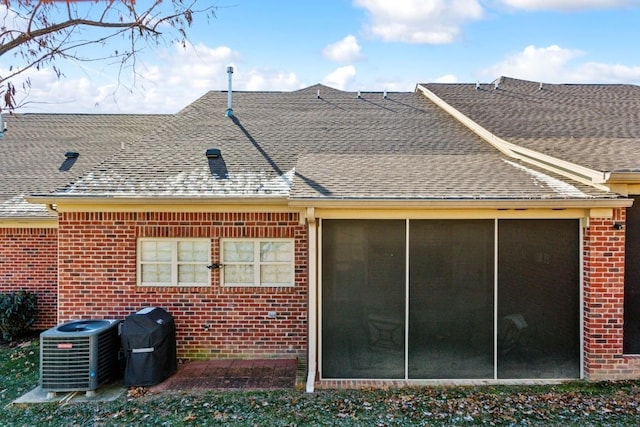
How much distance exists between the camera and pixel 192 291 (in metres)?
7.58

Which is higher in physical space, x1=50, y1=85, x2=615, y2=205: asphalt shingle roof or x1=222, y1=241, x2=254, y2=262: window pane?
x1=50, y1=85, x2=615, y2=205: asphalt shingle roof

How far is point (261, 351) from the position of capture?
7613mm

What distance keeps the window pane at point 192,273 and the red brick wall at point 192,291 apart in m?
0.15

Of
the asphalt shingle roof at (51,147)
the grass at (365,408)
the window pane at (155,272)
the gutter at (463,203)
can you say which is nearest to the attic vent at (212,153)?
the window pane at (155,272)

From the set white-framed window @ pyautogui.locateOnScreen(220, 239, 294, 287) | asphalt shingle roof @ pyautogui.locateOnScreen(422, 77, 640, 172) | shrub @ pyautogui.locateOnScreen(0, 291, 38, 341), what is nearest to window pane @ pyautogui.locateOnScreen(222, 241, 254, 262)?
white-framed window @ pyautogui.locateOnScreen(220, 239, 294, 287)

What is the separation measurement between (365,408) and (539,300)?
3.00 meters

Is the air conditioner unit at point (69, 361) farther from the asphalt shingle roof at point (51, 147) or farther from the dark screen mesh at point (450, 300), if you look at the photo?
the asphalt shingle roof at point (51, 147)

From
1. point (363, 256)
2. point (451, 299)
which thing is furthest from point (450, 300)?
point (363, 256)

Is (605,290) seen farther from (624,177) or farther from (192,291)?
(192,291)

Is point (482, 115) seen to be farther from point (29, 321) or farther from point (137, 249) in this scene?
point (29, 321)

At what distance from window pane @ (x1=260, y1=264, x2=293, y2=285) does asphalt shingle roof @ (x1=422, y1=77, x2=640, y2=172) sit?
15.4 feet

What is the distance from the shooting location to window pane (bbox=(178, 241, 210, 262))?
25.1 feet

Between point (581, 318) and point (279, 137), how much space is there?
6450 mm

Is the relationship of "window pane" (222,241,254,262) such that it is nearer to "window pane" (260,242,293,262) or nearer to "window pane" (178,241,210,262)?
"window pane" (260,242,293,262)
